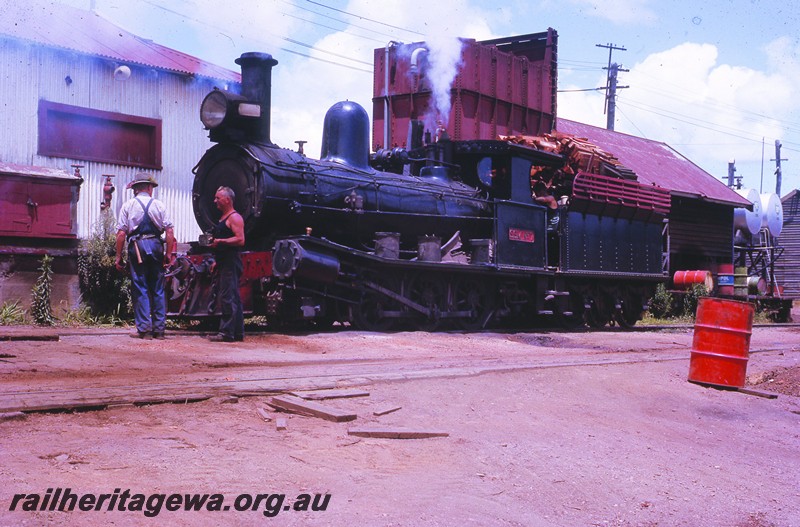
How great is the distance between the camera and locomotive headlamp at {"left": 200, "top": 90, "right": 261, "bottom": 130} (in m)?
10.6

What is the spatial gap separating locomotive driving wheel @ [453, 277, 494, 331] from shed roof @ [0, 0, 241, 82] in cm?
949

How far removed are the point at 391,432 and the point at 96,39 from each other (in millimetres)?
17041

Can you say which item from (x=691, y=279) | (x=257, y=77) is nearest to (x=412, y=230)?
(x=257, y=77)

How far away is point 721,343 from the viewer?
877 centimetres

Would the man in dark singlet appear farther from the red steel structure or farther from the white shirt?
the red steel structure

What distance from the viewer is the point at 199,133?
781 inches

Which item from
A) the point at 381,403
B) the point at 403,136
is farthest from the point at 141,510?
the point at 403,136

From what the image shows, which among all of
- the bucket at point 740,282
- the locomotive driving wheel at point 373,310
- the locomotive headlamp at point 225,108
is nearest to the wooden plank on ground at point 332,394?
the locomotive driving wheel at point 373,310

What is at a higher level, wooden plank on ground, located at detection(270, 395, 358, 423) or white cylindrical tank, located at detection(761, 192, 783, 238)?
white cylindrical tank, located at detection(761, 192, 783, 238)

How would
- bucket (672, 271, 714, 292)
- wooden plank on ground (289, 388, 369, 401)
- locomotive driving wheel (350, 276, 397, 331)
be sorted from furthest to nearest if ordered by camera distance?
bucket (672, 271, 714, 292)
locomotive driving wheel (350, 276, 397, 331)
wooden plank on ground (289, 388, 369, 401)

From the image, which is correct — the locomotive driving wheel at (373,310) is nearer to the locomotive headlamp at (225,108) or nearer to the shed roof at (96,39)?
the locomotive headlamp at (225,108)

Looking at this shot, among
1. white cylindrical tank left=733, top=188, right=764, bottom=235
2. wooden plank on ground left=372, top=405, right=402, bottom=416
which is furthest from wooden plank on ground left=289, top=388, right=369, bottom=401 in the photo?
white cylindrical tank left=733, top=188, right=764, bottom=235

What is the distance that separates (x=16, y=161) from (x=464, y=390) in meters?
13.5

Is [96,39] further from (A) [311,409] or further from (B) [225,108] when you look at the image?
(A) [311,409]
